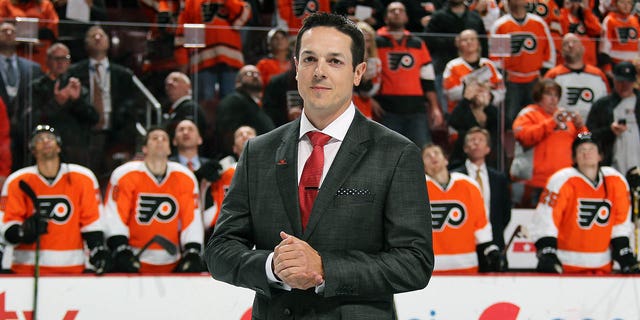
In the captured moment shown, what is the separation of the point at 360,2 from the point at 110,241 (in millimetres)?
3496

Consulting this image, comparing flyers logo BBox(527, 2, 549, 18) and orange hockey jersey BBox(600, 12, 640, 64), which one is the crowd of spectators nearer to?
orange hockey jersey BBox(600, 12, 640, 64)

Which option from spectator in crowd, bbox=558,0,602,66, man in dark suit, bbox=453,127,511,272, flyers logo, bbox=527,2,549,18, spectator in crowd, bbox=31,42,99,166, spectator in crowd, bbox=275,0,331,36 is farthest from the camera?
spectator in crowd, bbox=558,0,602,66

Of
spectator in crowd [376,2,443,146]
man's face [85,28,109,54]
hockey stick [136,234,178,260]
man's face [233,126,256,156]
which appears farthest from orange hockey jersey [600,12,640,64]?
man's face [85,28,109,54]

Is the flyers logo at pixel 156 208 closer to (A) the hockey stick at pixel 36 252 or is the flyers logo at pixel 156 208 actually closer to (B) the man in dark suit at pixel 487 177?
(A) the hockey stick at pixel 36 252

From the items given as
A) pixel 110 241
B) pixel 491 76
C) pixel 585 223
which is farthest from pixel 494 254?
pixel 110 241

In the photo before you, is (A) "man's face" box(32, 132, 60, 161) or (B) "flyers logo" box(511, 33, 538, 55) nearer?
(A) "man's face" box(32, 132, 60, 161)

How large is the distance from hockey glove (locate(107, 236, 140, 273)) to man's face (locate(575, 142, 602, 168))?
2.71 metres

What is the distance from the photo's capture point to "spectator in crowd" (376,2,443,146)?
18.7ft

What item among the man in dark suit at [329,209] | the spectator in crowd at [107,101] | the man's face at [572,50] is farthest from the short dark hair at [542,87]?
the man in dark suit at [329,209]

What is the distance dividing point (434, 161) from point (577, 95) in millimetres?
1033

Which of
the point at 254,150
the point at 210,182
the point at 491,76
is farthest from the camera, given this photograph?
the point at 491,76

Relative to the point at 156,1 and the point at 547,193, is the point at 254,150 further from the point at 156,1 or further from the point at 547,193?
the point at 156,1

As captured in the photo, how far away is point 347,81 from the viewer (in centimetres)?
190

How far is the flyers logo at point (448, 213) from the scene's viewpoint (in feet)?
18.2
